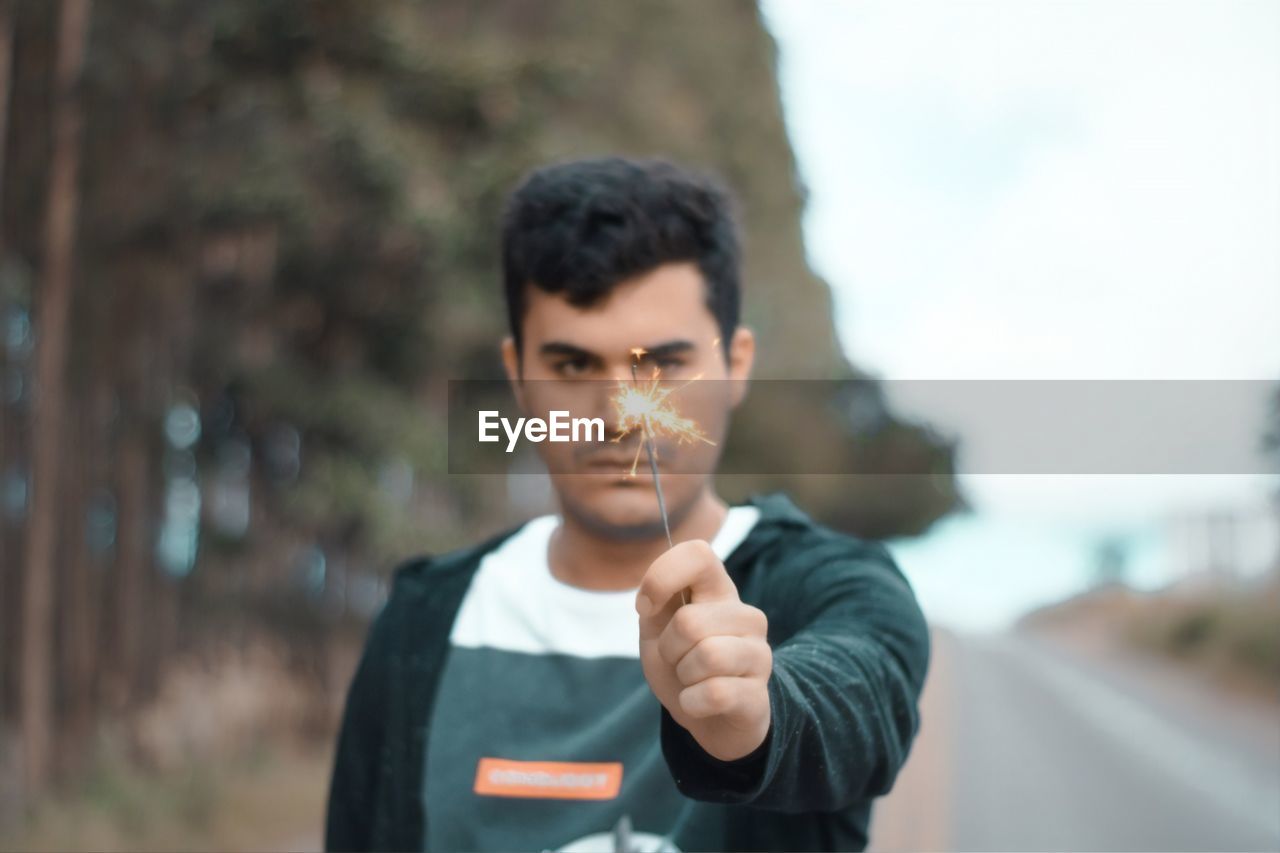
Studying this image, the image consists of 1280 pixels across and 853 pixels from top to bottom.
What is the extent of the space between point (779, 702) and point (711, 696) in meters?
0.17

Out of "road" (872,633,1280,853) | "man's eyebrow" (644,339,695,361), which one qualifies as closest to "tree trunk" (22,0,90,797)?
"road" (872,633,1280,853)

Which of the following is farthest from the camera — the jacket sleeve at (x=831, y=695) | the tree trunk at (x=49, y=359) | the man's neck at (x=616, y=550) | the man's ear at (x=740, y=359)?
the tree trunk at (x=49, y=359)

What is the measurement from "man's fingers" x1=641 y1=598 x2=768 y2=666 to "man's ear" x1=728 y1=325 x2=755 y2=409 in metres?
0.76

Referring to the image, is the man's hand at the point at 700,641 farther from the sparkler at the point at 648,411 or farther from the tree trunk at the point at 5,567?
the tree trunk at the point at 5,567

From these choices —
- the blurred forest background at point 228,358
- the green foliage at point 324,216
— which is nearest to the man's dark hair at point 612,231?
A: the green foliage at point 324,216

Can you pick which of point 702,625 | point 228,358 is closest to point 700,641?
point 702,625

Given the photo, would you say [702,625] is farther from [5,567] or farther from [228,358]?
[5,567]

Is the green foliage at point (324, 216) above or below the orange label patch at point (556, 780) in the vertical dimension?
above

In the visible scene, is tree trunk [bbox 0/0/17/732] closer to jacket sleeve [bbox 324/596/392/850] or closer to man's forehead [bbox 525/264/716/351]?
jacket sleeve [bbox 324/596/392/850]

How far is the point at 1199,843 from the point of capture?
21.4 ft

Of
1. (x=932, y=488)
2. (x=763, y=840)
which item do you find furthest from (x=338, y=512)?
(x=932, y=488)

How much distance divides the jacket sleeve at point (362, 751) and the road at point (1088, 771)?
3.26 m

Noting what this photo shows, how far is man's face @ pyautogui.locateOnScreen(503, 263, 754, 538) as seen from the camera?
55.9 inches

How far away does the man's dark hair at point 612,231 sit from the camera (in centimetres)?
148
